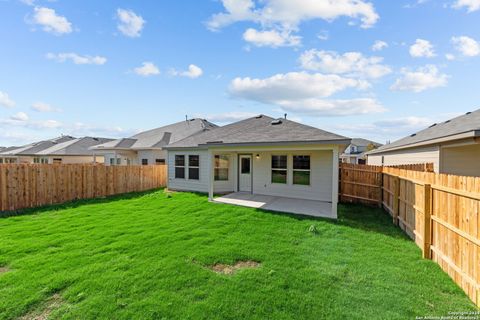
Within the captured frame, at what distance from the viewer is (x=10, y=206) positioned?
975cm

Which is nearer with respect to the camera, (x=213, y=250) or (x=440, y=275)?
(x=440, y=275)

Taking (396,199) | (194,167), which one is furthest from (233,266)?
(194,167)

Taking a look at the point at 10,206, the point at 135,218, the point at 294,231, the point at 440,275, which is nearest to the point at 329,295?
the point at 440,275

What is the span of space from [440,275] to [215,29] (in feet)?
43.7

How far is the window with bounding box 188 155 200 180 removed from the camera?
1395cm

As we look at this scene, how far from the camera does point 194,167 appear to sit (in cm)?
1408

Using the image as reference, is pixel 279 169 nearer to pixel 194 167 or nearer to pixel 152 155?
pixel 194 167

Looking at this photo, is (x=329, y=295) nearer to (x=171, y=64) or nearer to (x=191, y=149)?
(x=191, y=149)

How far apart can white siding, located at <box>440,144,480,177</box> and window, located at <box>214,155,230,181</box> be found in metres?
9.55

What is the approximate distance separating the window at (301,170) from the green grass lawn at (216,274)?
11.7 ft

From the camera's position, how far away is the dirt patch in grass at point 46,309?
3.29 metres

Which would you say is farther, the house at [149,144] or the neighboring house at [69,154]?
the neighboring house at [69,154]

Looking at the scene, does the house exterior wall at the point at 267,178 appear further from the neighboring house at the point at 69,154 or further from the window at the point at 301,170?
the neighboring house at the point at 69,154

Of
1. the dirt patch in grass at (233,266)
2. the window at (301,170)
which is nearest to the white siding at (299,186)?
the window at (301,170)
